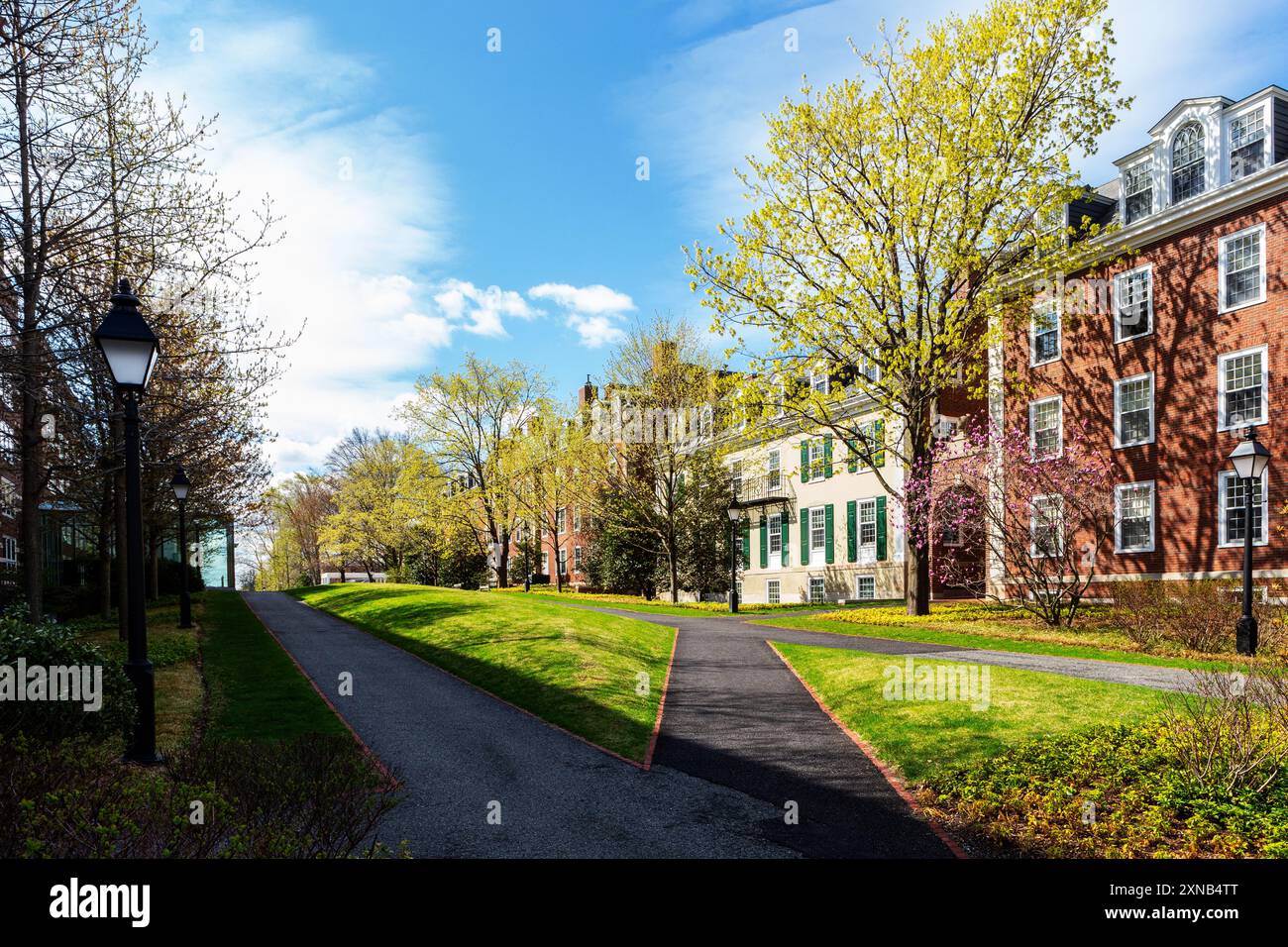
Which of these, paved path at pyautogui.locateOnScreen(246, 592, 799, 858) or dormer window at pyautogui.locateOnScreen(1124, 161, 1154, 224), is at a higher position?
dormer window at pyautogui.locateOnScreen(1124, 161, 1154, 224)

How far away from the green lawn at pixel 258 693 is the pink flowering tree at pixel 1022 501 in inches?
601

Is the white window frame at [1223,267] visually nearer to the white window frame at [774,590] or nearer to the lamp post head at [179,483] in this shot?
the white window frame at [774,590]

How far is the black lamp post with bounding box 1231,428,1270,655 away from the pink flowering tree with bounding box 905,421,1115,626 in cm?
282

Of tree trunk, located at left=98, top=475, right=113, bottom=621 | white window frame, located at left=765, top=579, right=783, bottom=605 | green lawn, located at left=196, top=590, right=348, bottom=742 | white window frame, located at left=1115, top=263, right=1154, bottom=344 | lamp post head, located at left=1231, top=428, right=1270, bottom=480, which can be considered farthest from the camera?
white window frame, located at left=765, top=579, right=783, bottom=605

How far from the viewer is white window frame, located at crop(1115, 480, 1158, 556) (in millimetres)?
22562

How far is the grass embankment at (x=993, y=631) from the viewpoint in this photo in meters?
15.0

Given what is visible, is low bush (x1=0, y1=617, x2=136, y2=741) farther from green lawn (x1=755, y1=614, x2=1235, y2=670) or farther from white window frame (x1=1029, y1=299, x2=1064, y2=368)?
white window frame (x1=1029, y1=299, x2=1064, y2=368)

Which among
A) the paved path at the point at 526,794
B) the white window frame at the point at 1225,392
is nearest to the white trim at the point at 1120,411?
the white window frame at the point at 1225,392

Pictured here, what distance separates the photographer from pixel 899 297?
2131 cm

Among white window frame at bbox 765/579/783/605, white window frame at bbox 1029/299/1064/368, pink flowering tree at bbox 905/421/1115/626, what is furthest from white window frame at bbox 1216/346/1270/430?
white window frame at bbox 765/579/783/605

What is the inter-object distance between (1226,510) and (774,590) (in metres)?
20.3

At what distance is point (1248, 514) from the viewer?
13984mm

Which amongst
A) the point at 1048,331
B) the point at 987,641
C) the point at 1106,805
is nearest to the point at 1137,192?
the point at 1048,331
